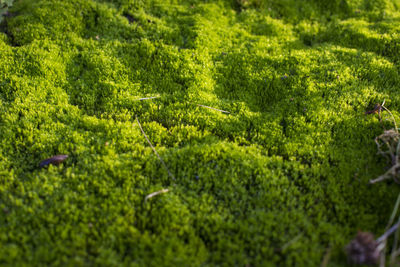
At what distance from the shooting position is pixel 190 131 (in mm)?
6133

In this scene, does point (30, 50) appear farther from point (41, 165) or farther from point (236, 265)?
point (236, 265)

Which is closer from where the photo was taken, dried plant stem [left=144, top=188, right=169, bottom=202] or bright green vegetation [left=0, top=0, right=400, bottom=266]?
bright green vegetation [left=0, top=0, right=400, bottom=266]

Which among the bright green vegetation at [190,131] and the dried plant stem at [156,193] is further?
the dried plant stem at [156,193]

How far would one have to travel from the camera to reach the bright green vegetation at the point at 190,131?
4.42m

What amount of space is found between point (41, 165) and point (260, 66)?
602cm

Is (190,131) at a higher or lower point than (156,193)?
higher

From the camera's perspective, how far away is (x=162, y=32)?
8.35m

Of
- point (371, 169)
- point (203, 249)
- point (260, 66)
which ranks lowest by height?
point (203, 249)

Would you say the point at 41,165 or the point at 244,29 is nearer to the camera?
the point at 41,165

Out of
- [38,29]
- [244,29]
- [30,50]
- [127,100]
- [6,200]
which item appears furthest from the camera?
[244,29]

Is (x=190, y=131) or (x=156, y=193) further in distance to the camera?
(x=190, y=131)

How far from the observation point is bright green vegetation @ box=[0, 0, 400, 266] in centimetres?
442

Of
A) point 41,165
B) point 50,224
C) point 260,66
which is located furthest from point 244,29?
point 50,224

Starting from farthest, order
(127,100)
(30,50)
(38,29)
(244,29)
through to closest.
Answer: (244,29)
(38,29)
(30,50)
(127,100)
